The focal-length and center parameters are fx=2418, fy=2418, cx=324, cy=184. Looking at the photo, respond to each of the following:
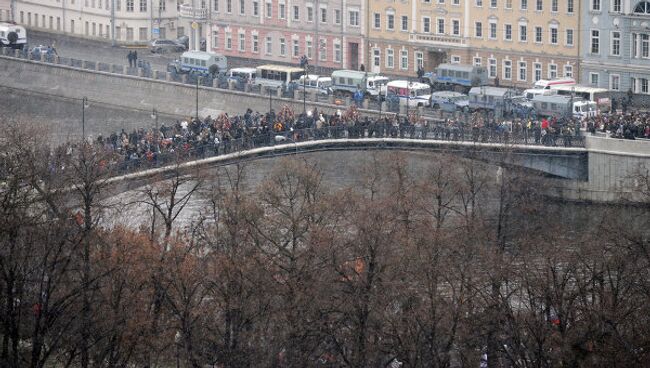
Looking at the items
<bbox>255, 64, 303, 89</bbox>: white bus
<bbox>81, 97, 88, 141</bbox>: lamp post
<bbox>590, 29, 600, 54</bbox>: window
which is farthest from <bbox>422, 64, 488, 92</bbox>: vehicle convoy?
<bbox>81, 97, 88, 141</bbox>: lamp post

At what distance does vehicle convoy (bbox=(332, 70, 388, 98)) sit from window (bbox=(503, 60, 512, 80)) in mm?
5640

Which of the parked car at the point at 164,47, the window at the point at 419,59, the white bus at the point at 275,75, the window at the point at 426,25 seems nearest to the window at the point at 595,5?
the window at the point at 426,25

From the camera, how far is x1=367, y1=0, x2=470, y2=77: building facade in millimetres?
106688

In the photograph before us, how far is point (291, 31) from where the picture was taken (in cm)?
11369

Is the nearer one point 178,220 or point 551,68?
point 178,220

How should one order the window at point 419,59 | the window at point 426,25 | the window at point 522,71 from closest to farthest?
the window at point 522,71
the window at point 419,59
the window at point 426,25

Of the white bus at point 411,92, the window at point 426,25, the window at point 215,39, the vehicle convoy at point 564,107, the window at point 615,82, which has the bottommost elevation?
the vehicle convoy at point 564,107

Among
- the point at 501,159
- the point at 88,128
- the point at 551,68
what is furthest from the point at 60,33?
the point at 501,159

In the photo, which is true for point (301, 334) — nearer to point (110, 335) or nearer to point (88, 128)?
point (110, 335)

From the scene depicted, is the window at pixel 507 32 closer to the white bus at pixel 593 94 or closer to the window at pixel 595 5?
the window at pixel 595 5

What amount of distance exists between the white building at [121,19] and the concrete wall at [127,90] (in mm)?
7179

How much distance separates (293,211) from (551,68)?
37.3 meters

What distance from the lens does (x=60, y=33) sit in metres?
127

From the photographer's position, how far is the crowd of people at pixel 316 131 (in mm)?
82562
